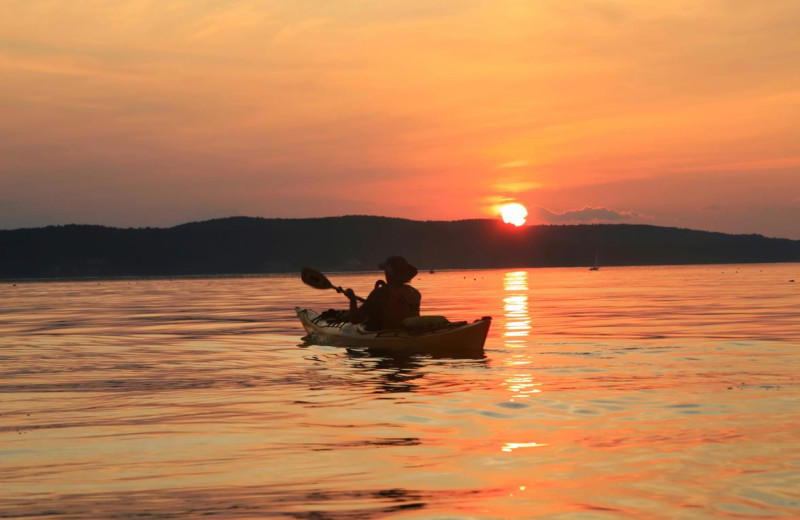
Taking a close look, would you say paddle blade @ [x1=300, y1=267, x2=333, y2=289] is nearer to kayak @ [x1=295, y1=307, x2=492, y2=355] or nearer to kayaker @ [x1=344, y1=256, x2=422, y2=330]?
kayak @ [x1=295, y1=307, x2=492, y2=355]

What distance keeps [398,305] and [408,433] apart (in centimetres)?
1494

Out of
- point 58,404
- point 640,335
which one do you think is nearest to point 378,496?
point 58,404

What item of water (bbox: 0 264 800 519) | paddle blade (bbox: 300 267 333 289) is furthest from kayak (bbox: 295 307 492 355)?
paddle blade (bbox: 300 267 333 289)

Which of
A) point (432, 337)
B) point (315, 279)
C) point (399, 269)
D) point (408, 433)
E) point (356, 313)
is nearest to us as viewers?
point (408, 433)

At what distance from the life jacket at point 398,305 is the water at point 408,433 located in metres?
1.86

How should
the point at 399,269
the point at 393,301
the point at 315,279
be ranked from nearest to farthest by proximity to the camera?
the point at 399,269, the point at 393,301, the point at 315,279

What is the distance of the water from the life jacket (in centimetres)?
186

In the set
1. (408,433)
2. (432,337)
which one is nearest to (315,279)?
(432,337)

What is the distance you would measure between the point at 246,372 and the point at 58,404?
268 inches

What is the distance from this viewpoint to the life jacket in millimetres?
30547

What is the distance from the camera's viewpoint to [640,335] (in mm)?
36219

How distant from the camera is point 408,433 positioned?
15.8m

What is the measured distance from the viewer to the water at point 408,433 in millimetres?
11039

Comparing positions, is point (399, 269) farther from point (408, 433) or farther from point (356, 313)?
point (408, 433)
